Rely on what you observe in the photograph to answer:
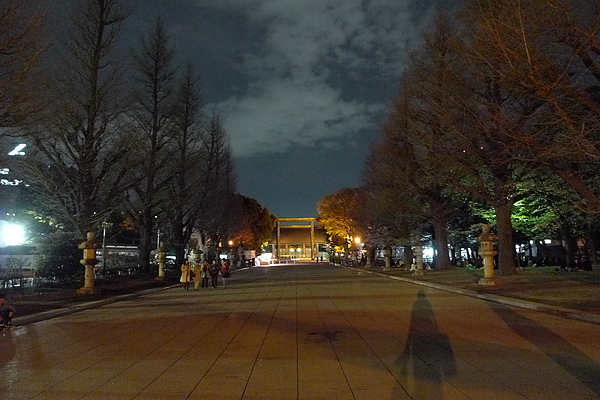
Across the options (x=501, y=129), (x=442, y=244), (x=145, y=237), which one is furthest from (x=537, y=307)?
(x=145, y=237)

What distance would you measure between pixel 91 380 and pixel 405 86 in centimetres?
2662

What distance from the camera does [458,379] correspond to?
7812 millimetres

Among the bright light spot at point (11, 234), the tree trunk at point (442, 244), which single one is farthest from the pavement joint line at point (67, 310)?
the tree trunk at point (442, 244)

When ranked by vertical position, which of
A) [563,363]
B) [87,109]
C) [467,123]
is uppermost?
[87,109]

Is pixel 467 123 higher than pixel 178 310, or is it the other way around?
pixel 467 123

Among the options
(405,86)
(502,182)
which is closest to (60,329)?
(502,182)

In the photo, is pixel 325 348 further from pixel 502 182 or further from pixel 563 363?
pixel 502 182

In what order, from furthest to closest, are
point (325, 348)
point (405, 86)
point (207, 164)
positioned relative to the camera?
point (207, 164), point (405, 86), point (325, 348)

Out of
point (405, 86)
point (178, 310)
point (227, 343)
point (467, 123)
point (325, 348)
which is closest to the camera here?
point (325, 348)

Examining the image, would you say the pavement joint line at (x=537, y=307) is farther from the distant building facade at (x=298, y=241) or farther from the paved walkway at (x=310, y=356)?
the distant building facade at (x=298, y=241)

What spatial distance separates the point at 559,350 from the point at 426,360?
8.95 feet

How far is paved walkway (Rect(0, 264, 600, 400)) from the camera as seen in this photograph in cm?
739

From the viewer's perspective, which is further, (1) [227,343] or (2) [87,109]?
(2) [87,109]

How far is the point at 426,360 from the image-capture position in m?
Answer: 9.19
